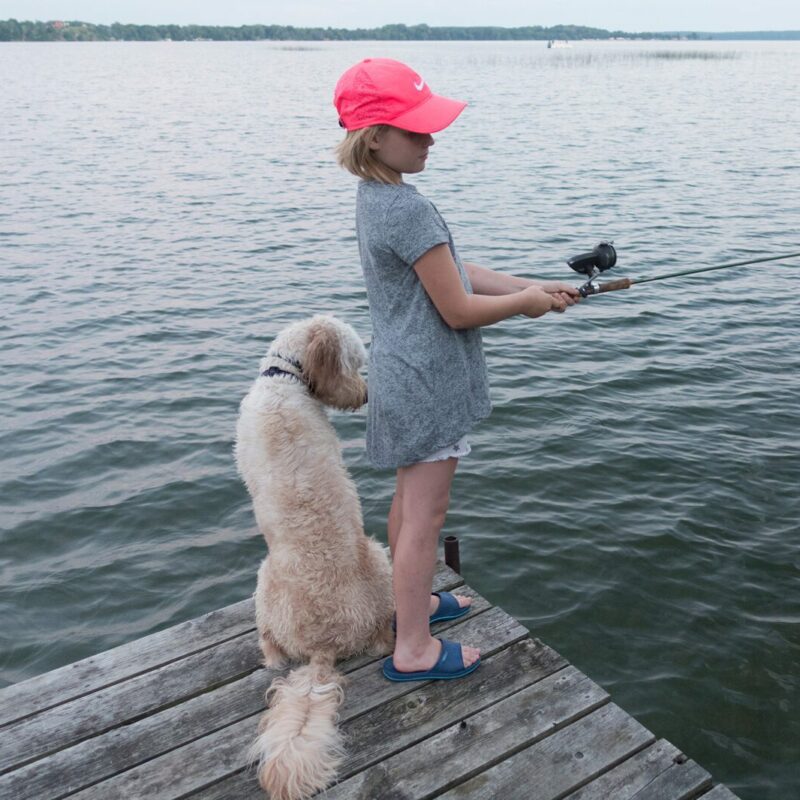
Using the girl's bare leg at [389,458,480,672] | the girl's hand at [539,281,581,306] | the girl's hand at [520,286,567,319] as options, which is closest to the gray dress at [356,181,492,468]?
the girl's bare leg at [389,458,480,672]

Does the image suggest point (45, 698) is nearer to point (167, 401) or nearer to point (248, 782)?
point (248, 782)

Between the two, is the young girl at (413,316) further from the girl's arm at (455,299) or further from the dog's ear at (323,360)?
the dog's ear at (323,360)

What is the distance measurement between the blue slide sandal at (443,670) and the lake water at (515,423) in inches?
65.7

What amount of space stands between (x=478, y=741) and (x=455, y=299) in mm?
1799

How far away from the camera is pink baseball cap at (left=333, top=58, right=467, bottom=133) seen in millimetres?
2986

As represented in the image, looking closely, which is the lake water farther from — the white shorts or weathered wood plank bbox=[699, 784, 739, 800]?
the white shorts

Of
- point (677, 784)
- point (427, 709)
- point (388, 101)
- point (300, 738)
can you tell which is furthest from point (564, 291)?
point (300, 738)

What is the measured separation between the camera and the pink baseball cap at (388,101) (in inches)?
118

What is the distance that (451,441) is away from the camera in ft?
10.8

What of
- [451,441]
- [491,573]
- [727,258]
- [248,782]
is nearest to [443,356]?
[451,441]

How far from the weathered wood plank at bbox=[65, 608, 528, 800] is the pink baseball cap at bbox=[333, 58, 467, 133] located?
2377mm

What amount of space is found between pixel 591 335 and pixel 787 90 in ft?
135

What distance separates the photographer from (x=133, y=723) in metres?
3.54

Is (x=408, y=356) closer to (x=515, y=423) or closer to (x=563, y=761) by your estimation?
(x=563, y=761)
